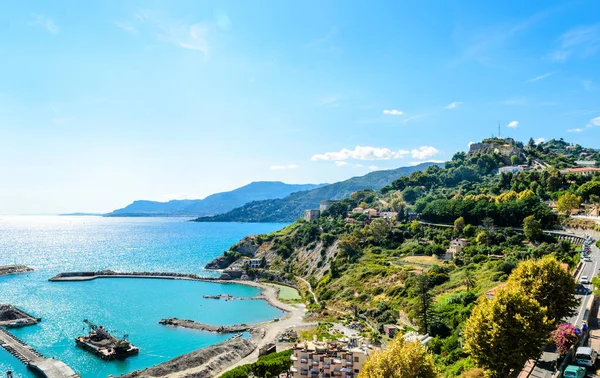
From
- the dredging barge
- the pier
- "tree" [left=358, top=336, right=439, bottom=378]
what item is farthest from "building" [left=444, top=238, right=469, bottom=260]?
the pier

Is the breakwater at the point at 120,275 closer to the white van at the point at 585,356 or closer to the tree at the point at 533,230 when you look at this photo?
the tree at the point at 533,230

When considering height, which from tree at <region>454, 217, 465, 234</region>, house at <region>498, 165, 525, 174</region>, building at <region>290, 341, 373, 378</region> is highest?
house at <region>498, 165, 525, 174</region>

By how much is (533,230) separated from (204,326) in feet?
151

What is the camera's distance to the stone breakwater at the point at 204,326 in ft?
178

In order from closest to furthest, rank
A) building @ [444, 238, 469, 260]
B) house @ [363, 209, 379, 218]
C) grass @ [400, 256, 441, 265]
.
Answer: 1. grass @ [400, 256, 441, 265]
2. building @ [444, 238, 469, 260]
3. house @ [363, 209, 379, 218]

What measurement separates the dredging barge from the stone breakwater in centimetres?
862

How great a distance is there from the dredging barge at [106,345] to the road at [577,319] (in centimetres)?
4126

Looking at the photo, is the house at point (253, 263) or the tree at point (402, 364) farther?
the house at point (253, 263)

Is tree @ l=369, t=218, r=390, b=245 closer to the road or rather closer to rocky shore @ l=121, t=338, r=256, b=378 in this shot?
rocky shore @ l=121, t=338, r=256, b=378

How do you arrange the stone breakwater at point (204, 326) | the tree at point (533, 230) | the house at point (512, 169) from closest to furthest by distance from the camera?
the tree at point (533, 230) → the stone breakwater at point (204, 326) → the house at point (512, 169)

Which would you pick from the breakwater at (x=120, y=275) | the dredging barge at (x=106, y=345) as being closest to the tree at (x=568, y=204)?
the dredging barge at (x=106, y=345)

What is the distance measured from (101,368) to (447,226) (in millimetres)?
56278

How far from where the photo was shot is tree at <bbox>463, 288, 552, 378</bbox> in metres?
19.3

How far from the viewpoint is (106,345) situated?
47.7 metres
